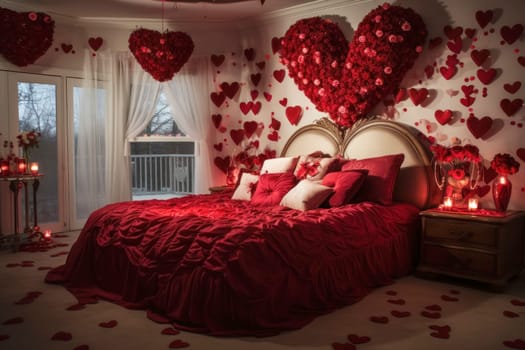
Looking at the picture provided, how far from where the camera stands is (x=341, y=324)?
2721 millimetres

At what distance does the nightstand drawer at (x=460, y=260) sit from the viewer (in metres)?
3.36

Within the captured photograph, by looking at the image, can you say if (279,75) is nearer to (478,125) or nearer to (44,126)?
(478,125)

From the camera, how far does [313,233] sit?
3010 millimetres

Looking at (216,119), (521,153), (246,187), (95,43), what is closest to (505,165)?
(521,153)

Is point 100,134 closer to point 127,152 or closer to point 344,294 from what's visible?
point 127,152

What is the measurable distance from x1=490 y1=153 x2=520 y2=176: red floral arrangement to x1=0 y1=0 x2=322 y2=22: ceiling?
257 centimetres

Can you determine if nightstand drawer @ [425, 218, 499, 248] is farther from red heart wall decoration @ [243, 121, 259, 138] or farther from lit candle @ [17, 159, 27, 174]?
lit candle @ [17, 159, 27, 174]

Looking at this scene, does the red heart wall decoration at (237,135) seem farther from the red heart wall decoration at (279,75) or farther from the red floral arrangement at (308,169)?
the red floral arrangement at (308,169)

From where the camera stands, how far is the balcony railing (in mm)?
8016

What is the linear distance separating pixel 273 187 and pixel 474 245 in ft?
5.60

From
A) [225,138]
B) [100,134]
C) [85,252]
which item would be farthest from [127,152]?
[85,252]

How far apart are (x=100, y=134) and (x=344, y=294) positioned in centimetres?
380

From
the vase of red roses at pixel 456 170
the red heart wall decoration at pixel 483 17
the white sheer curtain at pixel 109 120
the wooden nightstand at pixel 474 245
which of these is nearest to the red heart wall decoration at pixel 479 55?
the red heart wall decoration at pixel 483 17

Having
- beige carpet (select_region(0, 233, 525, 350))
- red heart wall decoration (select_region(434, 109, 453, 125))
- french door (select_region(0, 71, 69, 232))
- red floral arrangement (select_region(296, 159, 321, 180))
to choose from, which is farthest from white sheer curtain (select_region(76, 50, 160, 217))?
red heart wall decoration (select_region(434, 109, 453, 125))
